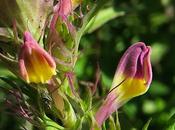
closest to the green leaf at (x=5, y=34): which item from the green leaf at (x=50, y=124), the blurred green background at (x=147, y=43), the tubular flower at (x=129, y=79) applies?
the green leaf at (x=50, y=124)

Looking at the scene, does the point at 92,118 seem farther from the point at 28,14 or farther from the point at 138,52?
the point at 28,14

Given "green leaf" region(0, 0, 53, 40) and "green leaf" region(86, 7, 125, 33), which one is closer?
"green leaf" region(0, 0, 53, 40)

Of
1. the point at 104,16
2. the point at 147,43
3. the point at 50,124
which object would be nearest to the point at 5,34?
the point at 50,124

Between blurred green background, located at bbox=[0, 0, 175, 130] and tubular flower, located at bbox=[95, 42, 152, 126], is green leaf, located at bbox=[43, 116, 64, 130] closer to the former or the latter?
tubular flower, located at bbox=[95, 42, 152, 126]

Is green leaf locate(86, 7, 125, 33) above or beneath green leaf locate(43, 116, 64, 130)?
beneath

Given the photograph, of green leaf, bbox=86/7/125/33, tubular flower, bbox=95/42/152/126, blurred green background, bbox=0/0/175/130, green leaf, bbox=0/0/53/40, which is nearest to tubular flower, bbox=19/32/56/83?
green leaf, bbox=0/0/53/40

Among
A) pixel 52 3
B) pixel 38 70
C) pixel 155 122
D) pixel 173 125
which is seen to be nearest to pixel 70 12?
pixel 52 3

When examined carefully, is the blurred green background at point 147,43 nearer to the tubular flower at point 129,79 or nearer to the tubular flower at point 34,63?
the tubular flower at point 129,79
